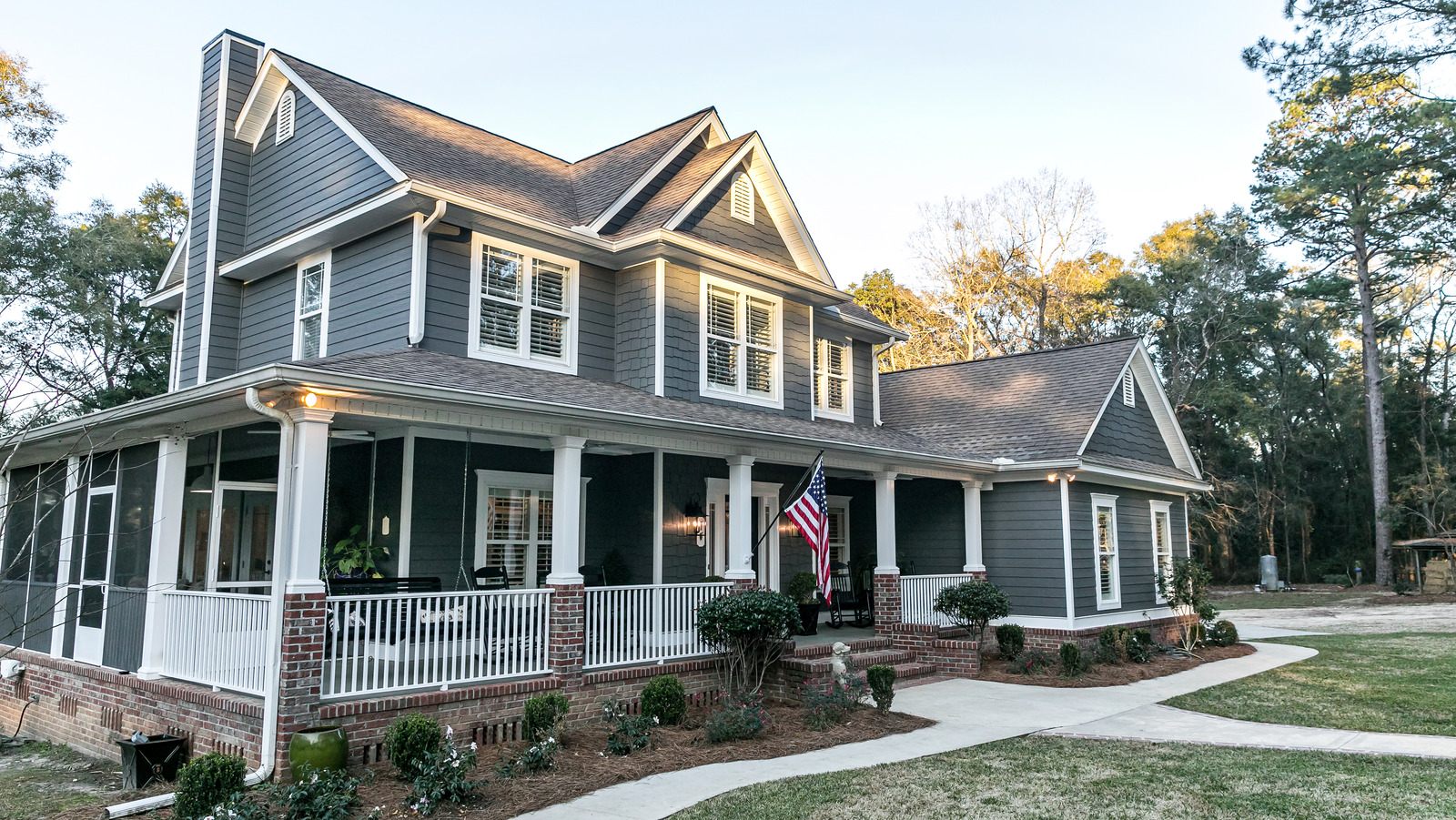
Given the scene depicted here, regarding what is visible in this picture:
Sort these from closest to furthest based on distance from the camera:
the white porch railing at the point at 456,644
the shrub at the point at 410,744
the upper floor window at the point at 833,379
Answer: the shrub at the point at 410,744 < the white porch railing at the point at 456,644 < the upper floor window at the point at 833,379

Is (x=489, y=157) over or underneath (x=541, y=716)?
over

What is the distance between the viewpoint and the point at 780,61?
21219mm

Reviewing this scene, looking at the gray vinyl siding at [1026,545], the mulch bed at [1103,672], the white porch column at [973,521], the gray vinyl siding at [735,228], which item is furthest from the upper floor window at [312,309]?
the gray vinyl siding at [1026,545]

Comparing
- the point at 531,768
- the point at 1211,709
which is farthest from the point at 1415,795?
the point at 531,768

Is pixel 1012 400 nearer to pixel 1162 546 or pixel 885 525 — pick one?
pixel 1162 546

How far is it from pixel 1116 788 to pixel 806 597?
7.37m

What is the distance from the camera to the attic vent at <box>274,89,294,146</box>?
13.4 meters

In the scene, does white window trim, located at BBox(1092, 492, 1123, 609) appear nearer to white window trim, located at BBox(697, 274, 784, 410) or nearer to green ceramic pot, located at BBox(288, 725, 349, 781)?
white window trim, located at BBox(697, 274, 784, 410)

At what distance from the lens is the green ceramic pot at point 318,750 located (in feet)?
22.7

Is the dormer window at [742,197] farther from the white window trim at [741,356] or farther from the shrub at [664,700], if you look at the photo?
the shrub at [664,700]

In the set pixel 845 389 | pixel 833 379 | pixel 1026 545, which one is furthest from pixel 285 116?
pixel 1026 545

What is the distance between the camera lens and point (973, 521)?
610 inches

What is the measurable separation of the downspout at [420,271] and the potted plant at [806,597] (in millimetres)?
6665

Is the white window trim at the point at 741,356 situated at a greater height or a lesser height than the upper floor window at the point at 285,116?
lesser
